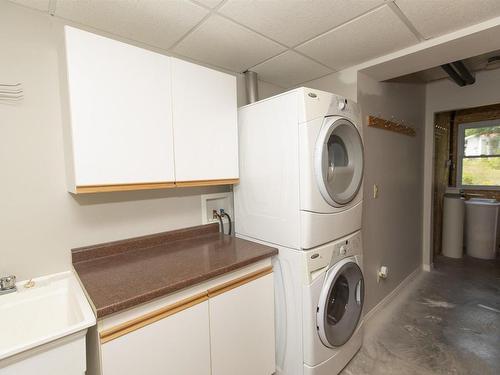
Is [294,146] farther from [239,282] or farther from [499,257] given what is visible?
[499,257]

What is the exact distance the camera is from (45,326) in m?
1.20

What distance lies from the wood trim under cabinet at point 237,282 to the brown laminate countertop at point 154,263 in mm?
86

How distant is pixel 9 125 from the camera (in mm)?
1244

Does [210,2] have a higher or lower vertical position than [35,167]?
higher

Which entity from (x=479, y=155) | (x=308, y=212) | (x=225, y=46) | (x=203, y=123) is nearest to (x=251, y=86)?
(x=225, y=46)

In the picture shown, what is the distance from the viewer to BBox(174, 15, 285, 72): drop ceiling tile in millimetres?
1486

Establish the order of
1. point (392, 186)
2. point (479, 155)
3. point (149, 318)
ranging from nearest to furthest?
point (149, 318) < point (392, 186) < point (479, 155)

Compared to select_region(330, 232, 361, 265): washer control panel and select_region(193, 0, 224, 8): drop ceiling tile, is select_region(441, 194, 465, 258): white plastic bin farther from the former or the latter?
select_region(193, 0, 224, 8): drop ceiling tile

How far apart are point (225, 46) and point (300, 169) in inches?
38.2

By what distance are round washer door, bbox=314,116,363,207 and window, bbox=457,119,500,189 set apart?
342 cm

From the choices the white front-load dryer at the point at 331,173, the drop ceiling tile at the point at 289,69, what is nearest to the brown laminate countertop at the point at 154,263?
the white front-load dryer at the point at 331,173

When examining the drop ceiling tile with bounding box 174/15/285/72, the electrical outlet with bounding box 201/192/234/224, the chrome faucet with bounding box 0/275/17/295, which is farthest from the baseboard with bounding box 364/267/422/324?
the chrome faucet with bounding box 0/275/17/295

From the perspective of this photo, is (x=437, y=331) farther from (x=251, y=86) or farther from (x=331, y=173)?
(x=251, y=86)

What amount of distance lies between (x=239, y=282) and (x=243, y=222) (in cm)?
52
